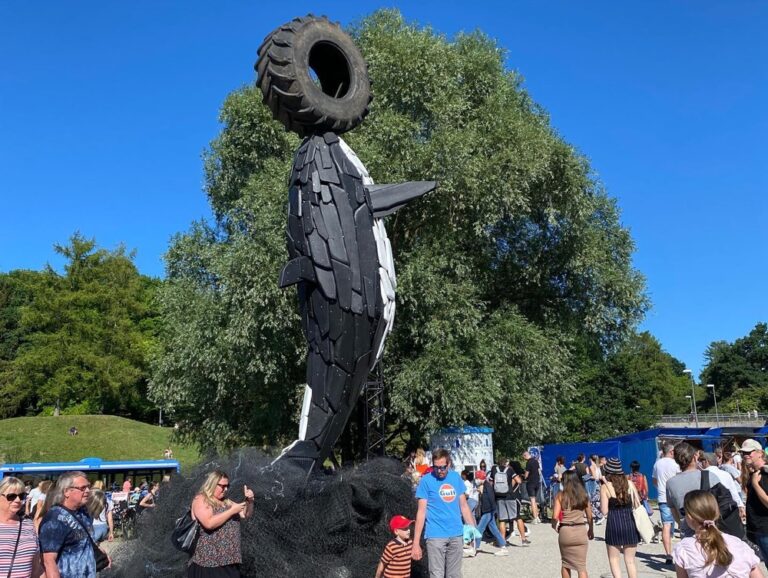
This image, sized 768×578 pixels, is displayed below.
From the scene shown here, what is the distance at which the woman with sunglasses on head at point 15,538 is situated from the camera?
3.78 meters

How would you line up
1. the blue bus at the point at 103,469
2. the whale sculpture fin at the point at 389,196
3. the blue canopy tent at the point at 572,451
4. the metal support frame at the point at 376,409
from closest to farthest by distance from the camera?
the whale sculpture fin at the point at 389,196, the metal support frame at the point at 376,409, the blue bus at the point at 103,469, the blue canopy tent at the point at 572,451

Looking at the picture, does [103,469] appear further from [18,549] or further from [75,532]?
[18,549]

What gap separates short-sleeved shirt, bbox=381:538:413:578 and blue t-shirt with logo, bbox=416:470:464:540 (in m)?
0.48

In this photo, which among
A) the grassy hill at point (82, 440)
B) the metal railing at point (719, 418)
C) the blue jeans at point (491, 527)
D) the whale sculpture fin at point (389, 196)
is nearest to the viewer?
the whale sculpture fin at point (389, 196)

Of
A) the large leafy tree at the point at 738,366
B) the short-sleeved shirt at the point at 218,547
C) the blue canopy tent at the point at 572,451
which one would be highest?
the large leafy tree at the point at 738,366

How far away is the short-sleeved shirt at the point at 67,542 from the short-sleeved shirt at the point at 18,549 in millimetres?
315

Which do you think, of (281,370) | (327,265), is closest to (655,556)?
(327,265)

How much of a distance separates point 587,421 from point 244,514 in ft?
156

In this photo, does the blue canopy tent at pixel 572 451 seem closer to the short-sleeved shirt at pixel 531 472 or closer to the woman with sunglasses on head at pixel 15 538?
the short-sleeved shirt at pixel 531 472

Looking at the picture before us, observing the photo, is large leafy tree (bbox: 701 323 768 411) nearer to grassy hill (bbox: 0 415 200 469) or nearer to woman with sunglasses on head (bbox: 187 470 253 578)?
grassy hill (bbox: 0 415 200 469)

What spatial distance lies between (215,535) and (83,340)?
1570 inches

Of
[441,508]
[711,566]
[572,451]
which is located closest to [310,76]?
[441,508]

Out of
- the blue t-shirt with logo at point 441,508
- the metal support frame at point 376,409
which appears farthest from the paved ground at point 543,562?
the metal support frame at point 376,409

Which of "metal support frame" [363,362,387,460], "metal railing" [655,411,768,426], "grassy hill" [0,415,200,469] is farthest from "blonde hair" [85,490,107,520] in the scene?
"metal railing" [655,411,768,426]
